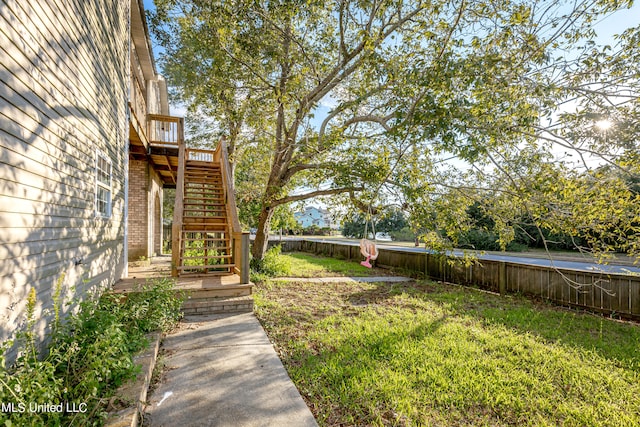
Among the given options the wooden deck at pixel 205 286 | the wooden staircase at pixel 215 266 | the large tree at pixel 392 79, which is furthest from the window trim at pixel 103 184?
the large tree at pixel 392 79

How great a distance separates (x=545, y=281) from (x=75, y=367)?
27.3 feet

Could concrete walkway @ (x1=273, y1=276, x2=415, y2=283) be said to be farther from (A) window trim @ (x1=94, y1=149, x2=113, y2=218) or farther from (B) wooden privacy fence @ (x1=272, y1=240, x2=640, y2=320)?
(A) window trim @ (x1=94, y1=149, x2=113, y2=218)

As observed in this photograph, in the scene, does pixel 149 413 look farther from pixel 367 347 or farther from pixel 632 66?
pixel 632 66

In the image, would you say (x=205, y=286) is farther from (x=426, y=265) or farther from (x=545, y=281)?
(x=545, y=281)

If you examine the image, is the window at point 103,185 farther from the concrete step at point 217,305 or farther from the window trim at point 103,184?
the concrete step at point 217,305

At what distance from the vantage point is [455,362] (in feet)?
12.2

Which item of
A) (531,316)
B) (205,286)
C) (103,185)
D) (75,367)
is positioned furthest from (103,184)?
(531,316)

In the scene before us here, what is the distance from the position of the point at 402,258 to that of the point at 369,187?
15.9 feet

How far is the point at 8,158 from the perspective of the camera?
7.91 ft

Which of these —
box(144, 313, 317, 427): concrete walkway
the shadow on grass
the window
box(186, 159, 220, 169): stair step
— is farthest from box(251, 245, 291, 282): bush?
box(144, 313, 317, 427): concrete walkway

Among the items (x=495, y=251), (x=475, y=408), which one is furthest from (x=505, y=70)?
(x=495, y=251)

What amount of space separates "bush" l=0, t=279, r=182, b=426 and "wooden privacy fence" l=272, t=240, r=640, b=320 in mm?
5784

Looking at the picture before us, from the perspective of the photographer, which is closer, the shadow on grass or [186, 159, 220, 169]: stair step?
the shadow on grass

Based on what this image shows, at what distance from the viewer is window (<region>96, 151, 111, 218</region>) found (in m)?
4.85
